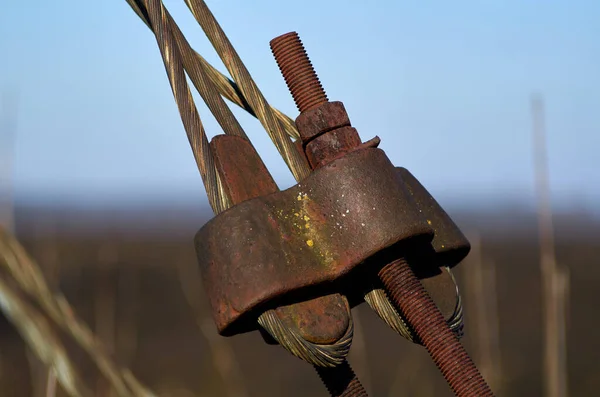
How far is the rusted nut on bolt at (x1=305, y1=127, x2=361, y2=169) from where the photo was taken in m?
1.05

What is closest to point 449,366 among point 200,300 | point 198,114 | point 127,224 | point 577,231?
point 198,114

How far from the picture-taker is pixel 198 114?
41.1 inches

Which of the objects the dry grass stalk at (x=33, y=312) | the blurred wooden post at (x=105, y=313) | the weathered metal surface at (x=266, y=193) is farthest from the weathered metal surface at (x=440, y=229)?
the blurred wooden post at (x=105, y=313)

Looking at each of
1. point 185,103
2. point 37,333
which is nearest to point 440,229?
point 185,103

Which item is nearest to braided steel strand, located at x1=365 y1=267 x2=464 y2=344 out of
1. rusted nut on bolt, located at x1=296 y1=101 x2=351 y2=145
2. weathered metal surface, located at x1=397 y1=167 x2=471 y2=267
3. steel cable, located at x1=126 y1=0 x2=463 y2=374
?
steel cable, located at x1=126 y1=0 x2=463 y2=374

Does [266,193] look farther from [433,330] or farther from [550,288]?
[550,288]

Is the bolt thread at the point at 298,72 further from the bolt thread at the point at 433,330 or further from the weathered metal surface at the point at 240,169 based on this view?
the bolt thread at the point at 433,330

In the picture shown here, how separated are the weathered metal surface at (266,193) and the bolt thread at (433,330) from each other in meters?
0.07

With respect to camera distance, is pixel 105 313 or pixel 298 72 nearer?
pixel 298 72

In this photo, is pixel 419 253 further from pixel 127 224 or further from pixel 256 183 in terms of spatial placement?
pixel 127 224

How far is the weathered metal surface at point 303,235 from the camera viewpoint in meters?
0.95

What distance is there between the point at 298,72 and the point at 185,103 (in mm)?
151

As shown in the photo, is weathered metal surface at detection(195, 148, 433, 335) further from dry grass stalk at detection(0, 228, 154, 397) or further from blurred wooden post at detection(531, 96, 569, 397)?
blurred wooden post at detection(531, 96, 569, 397)

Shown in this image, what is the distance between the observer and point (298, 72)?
3.52ft
